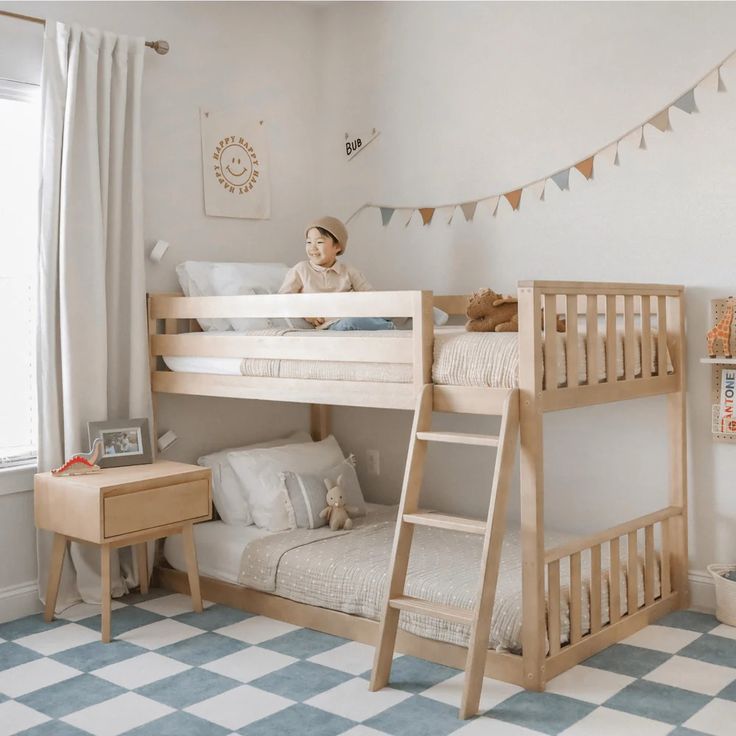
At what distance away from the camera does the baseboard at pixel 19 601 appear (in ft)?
10.8

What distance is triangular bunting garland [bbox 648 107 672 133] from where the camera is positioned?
3.24 meters

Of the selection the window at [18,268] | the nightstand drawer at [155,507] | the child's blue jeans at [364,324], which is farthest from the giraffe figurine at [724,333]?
the window at [18,268]

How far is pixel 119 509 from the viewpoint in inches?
119

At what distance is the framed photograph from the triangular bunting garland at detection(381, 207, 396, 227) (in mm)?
1446

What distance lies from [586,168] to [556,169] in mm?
129

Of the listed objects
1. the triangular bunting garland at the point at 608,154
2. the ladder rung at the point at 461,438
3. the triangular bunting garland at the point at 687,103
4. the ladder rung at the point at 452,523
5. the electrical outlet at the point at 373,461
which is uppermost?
the triangular bunting garland at the point at 687,103

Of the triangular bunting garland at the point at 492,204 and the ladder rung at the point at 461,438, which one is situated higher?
the triangular bunting garland at the point at 492,204

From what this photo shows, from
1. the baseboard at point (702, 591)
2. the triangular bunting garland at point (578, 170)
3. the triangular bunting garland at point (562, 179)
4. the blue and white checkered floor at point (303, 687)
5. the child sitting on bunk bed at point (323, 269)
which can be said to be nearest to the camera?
the blue and white checkered floor at point (303, 687)

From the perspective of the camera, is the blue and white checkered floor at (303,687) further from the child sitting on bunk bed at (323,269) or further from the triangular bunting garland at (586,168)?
the triangular bunting garland at (586,168)

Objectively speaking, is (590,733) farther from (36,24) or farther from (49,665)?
(36,24)

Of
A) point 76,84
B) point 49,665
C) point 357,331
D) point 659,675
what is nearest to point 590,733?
point 659,675

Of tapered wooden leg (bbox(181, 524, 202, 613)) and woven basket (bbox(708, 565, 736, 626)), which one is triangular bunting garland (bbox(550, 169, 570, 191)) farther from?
tapered wooden leg (bbox(181, 524, 202, 613))

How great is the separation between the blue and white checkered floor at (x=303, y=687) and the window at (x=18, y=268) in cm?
76

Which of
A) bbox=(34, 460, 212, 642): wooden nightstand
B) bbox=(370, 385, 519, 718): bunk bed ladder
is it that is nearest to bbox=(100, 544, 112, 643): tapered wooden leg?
bbox=(34, 460, 212, 642): wooden nightstand
